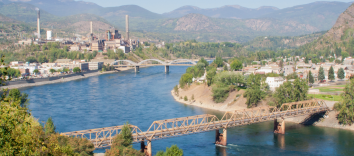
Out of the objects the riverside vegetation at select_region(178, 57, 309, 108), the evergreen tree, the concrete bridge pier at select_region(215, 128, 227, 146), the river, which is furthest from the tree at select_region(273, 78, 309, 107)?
the evergreen tree

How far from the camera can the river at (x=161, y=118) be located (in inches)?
810

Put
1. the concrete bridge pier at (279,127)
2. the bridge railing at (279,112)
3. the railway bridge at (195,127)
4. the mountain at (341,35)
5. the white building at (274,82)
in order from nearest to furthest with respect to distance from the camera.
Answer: the railway bridge at (195,127)
the bridge railing at (279,112)
the concrete bridge pier at (279,127)
the white building at (274,82)
the mountain at (341,35)

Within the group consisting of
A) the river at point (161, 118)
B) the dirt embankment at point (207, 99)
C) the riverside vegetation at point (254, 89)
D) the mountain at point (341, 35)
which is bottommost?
the river at point (161, 118)

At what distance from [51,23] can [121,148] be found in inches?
7566

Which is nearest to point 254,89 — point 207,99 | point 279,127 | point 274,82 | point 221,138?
point 207,99

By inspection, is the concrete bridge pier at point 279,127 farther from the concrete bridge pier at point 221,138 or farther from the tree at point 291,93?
the tree at point 291,93

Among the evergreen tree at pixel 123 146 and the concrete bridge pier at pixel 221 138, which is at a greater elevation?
the evergreen tree at pixel 123 146

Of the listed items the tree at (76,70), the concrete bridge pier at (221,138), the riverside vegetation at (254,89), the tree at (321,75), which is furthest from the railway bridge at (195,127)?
the tree at (76,70)

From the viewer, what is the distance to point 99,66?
76875 millimetres

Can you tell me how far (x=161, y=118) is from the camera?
2772 centimetres

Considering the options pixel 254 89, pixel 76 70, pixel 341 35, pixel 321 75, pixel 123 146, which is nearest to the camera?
pixel 123 146

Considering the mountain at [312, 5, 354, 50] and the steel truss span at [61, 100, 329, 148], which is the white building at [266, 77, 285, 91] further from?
the mountain at [312, 5, 354, 50]

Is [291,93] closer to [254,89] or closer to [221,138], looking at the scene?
[254,89]

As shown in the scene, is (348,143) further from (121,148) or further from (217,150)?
(121,148)
